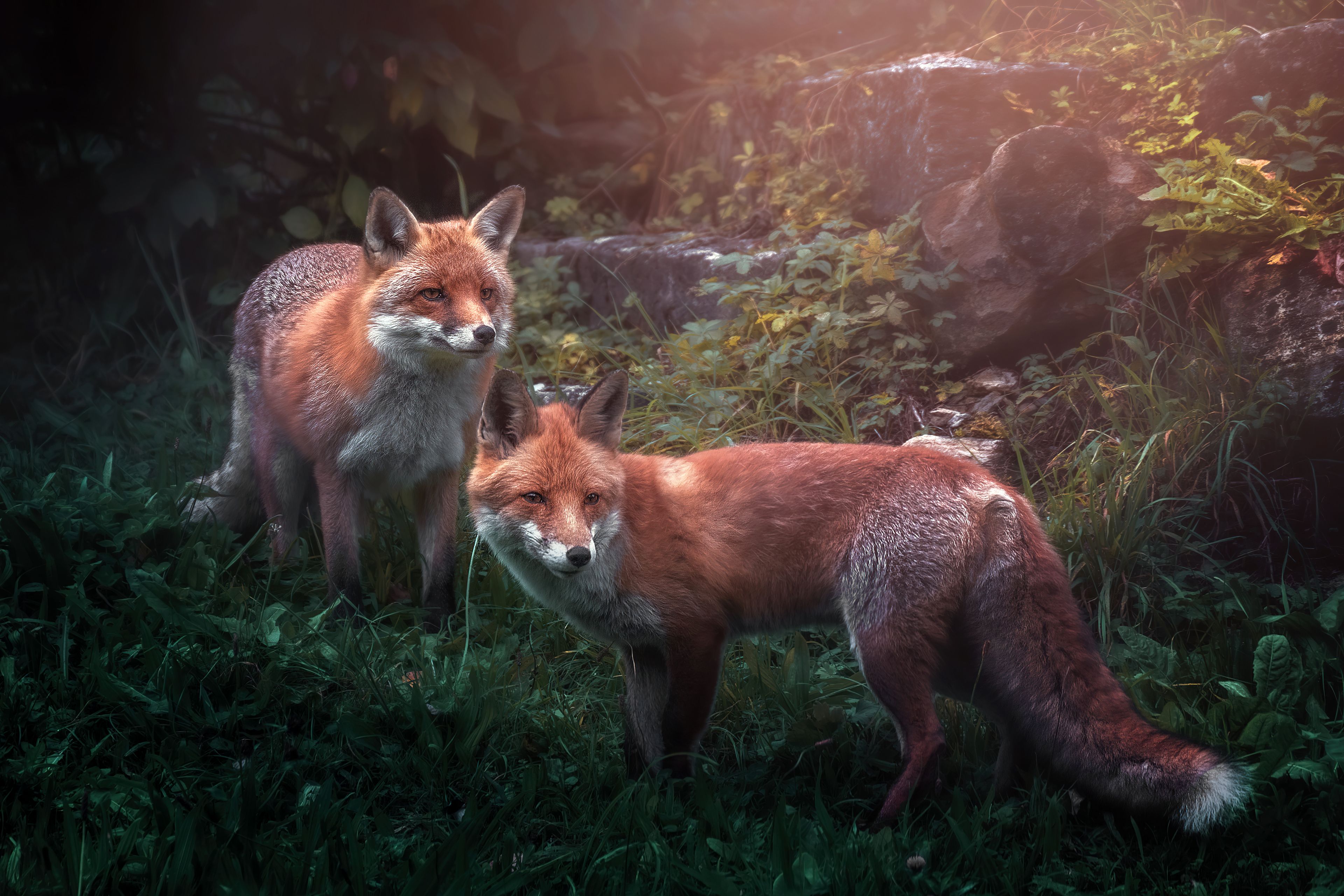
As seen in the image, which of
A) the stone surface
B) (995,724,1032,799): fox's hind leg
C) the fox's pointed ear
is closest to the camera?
(995,724,1032,799): fox's hind leg

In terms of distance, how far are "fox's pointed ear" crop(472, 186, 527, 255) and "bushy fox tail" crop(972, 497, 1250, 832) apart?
2.42m

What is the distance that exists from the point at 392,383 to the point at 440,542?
747 millimetres

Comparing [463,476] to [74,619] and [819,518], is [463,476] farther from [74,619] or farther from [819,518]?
[819,518]

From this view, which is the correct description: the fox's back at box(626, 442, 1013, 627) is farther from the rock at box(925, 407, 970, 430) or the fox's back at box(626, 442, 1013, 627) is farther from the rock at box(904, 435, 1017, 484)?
the rock at box(925, 407, 970, 430)

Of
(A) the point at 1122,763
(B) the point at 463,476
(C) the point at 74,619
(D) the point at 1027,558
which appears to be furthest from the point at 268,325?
(A) the point at 1122,763

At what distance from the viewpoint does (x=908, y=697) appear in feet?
8.77

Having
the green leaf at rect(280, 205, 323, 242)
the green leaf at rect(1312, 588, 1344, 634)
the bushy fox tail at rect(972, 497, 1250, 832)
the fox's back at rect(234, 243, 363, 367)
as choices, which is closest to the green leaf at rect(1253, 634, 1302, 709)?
the green leaf at rect(1312, 588, 1344, 634)

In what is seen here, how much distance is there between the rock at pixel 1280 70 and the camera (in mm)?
4285

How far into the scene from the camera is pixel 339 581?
386 centimetres

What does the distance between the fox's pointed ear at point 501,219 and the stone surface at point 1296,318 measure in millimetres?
3180

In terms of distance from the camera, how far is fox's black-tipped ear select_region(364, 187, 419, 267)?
363 cm

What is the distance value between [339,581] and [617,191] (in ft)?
16.3

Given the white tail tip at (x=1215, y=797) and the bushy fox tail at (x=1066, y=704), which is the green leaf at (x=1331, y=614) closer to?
the bushy fox tail at (x=1066, y=704)

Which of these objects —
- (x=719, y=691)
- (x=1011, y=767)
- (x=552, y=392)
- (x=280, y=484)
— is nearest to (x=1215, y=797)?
(x=1011, y=767)
